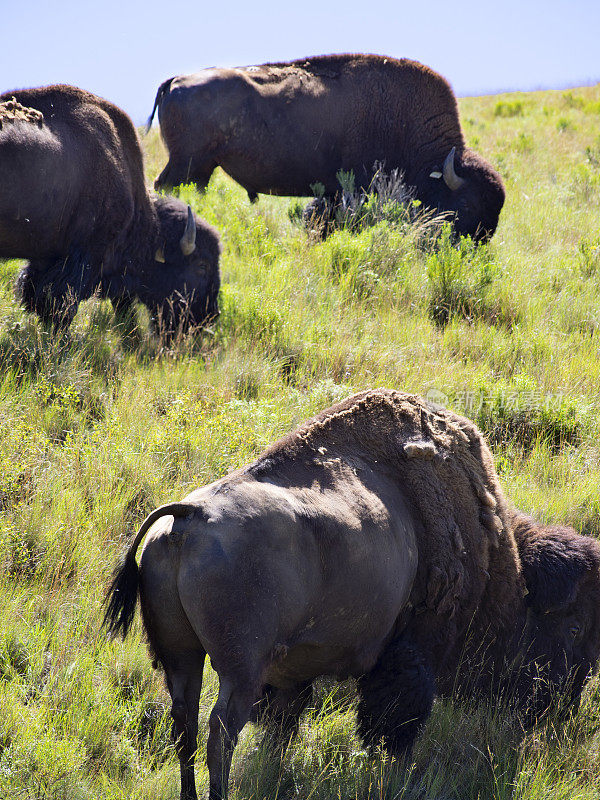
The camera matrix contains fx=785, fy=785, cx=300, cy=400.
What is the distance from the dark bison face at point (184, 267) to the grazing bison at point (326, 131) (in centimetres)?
231

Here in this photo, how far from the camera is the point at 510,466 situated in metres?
6.05

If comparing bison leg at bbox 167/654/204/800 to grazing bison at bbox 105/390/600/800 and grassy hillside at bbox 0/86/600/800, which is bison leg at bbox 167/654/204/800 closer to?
grazing bison at bbox 105/390/600/800

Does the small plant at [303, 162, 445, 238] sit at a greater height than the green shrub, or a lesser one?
greater

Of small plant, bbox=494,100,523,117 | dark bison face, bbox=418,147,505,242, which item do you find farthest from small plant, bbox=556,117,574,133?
dark bison face, bbox=418,147,505,242

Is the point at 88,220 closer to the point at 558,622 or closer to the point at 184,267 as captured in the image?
the point at 184,267

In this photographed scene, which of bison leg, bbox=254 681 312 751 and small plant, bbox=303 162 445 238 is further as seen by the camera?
small plant, bbox=303 162 445 238

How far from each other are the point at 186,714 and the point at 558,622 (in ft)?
6.88

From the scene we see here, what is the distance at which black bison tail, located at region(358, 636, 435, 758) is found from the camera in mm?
3447

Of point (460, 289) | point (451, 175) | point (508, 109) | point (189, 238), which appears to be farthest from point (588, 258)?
point (508, 109)

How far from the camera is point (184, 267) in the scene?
7855mm

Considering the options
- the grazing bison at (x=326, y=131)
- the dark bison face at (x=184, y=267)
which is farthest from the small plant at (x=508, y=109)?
the dark bison face at (x=184, y=267)

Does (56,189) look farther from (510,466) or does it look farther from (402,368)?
(510,466)

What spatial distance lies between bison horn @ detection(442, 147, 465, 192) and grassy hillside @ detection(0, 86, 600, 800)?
101 centimetres

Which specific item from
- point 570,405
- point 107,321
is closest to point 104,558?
point 107,321
